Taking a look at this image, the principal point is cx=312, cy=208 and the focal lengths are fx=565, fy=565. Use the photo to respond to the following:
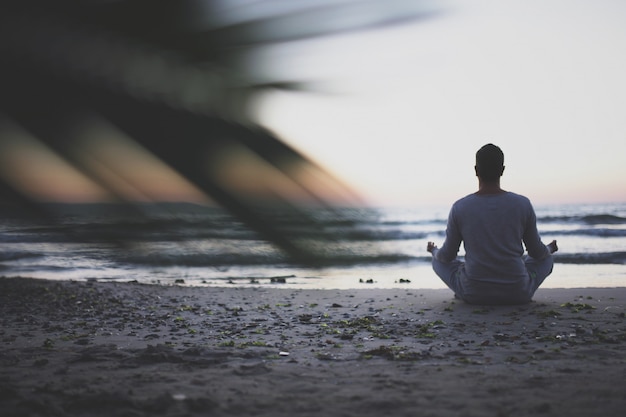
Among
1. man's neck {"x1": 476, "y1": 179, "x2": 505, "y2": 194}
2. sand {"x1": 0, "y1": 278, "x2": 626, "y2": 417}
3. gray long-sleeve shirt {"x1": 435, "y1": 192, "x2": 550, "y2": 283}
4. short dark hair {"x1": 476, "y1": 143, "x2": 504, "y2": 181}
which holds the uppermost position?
short dark hair {"x1": 476, "y1": 143, "x2": 504, "y2": 181}

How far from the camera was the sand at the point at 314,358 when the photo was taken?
1.35 meters

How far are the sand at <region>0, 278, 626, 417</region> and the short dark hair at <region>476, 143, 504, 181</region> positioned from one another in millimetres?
765

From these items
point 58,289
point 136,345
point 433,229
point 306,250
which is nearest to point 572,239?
point 433,229

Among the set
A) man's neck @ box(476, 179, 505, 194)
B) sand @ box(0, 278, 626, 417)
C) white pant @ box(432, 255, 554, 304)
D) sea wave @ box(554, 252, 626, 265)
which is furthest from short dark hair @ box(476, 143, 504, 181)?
sea wave @ box(554, 252, 626, 265)

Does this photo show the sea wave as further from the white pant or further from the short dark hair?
the short dark hair

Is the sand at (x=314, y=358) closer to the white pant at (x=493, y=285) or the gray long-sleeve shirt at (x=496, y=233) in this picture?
the white pant at (x=493, y=285)

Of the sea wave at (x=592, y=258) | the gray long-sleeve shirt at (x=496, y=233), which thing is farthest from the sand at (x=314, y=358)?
the sea wave at (x=592, y=258)

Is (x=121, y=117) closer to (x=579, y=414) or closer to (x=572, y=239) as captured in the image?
(x=579, y=414)

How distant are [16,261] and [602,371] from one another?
736cm

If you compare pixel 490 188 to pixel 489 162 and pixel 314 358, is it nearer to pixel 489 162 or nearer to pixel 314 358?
pixel 489 162

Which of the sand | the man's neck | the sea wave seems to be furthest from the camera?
the sea wave

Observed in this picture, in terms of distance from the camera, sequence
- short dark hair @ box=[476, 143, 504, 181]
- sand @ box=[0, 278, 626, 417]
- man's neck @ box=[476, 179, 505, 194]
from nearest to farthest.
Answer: sand @ box=[0, 278, 626, 417]
short dark hair @ box=[476, 143, 504, 181]
man's neck @ box=[476, 179, 505, 194]

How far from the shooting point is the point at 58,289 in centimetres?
415

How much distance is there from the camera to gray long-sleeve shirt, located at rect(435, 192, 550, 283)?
3.20 m
